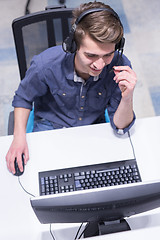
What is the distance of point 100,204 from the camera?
0.87 m

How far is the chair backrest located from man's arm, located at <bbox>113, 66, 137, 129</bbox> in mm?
385

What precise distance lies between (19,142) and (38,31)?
52 centimetres

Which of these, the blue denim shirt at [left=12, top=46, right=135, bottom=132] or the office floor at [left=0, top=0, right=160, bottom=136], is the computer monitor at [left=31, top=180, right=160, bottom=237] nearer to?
the blue denim shirt at [left=12, top=46, right=135, bottom=132]

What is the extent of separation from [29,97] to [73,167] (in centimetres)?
37

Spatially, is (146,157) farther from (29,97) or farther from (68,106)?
(29,97)

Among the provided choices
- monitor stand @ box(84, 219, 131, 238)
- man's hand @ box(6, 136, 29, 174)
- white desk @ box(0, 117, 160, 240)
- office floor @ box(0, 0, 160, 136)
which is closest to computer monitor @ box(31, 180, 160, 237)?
monitor stand @ box(84, 219, 131, 238)

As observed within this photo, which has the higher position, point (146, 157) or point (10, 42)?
point (10, 42)

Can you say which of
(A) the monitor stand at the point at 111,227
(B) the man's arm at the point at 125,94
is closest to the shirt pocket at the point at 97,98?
(B) the man's arm at the point at 125,94

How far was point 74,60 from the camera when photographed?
1.27 metres

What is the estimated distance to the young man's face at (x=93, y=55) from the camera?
3.51ft

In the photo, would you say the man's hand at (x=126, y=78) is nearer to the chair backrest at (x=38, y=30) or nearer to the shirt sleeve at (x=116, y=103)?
the shirt sleeve at (x=116, y=103)

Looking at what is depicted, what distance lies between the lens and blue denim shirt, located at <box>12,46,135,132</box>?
1276 millimetres

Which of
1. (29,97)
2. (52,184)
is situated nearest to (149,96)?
(29,97)

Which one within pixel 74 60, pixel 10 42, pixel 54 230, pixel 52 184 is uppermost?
pixel 10 42
